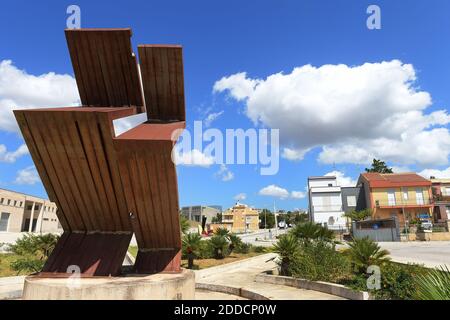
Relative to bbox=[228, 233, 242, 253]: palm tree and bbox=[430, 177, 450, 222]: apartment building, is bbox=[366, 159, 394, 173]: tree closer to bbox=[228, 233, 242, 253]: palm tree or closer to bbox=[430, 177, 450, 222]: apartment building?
bbox=[430, 177, 450, 222]: apartment building

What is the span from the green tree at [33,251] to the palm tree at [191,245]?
6.05 m

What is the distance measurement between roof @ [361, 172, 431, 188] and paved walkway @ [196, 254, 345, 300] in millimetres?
31773

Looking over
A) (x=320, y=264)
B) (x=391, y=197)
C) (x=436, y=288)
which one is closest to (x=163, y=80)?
(x=436, y=288)

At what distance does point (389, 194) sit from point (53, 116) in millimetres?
48059

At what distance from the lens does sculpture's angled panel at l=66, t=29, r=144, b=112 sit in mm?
6871

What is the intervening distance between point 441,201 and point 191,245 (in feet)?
147

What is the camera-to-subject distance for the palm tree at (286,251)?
40.9ft

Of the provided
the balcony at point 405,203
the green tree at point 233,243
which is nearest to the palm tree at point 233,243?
the green tree at point 233,243

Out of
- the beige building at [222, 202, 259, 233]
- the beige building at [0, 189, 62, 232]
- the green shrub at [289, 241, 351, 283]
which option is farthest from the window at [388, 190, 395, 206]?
the beige building at [222, 202, 259, 233]

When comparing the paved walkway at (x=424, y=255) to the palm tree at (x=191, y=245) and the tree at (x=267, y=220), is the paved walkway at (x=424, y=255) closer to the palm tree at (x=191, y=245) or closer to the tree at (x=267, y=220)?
the palm tree at (x=191, y=245)
